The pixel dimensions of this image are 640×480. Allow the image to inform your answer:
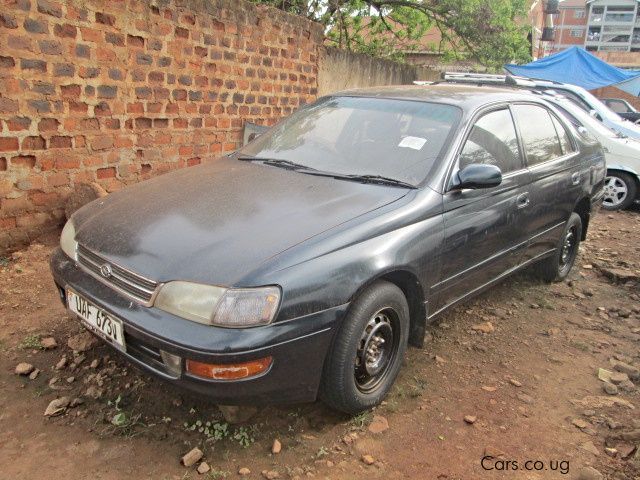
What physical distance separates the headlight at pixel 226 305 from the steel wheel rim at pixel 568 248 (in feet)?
11.5

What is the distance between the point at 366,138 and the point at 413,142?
310mm

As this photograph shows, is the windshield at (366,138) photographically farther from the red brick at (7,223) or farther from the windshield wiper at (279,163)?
the red brick at (7,223)

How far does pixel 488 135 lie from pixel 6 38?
11.8ft

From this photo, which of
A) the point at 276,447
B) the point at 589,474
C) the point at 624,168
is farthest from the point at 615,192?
the point at 276,447

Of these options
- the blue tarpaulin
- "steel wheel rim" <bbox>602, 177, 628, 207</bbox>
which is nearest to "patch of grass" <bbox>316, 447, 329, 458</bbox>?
"steel wheel rim" <bbox>602, 177, 628, 207</bbox>

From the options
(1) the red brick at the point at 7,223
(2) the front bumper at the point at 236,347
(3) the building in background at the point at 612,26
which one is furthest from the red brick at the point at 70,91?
(3) the building in background at the point at 612,26

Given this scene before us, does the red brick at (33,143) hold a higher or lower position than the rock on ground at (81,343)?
higher

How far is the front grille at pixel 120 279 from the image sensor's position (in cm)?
222

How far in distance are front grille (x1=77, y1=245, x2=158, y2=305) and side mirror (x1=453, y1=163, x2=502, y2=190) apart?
1.75 m

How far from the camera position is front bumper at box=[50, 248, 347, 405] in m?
2.04

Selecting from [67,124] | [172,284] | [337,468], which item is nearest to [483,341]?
[337,468]

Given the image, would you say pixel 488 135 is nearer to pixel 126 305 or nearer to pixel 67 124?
pixel 126 305

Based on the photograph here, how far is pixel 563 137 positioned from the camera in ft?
14.3

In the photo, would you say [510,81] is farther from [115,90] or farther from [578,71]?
[578,71]
